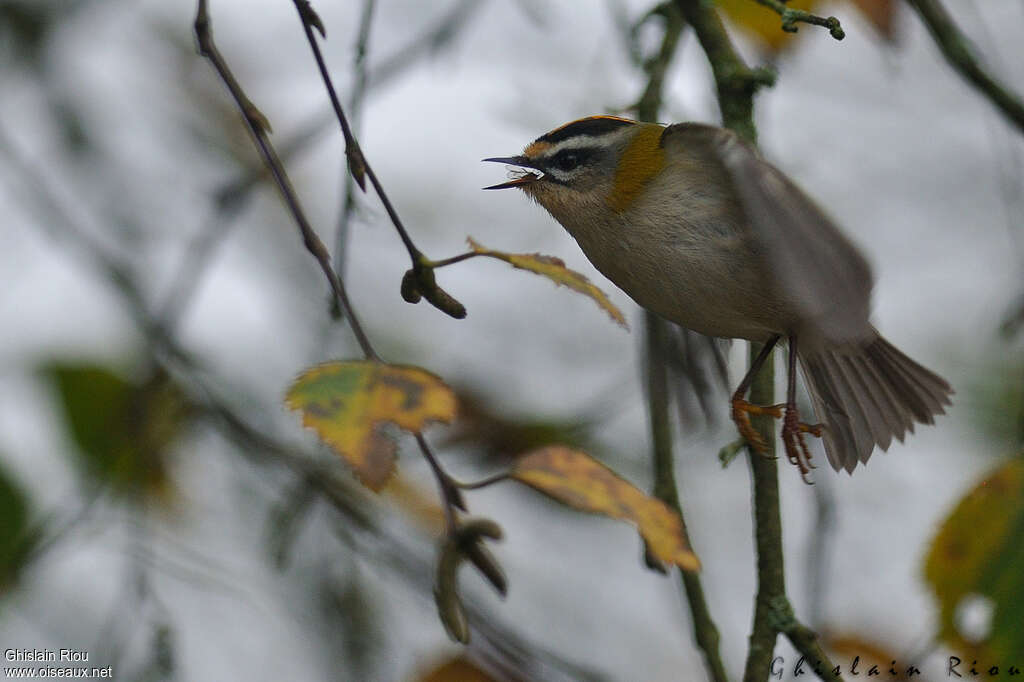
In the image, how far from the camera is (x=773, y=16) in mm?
2115

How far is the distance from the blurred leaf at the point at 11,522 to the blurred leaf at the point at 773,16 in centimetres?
153

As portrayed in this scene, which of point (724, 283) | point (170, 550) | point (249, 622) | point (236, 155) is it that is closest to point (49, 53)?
point (236, 155)

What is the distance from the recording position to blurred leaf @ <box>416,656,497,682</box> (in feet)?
4.84

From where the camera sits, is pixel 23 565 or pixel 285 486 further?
pixel 285 486

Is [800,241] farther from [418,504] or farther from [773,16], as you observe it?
[418,504]

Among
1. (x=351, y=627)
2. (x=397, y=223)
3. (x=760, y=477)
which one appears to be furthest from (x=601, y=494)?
(x=351, y=627)

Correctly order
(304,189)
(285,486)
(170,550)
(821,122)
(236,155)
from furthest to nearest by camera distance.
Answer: (821,122) → (304,189) → (236,155) → (170,550) → (285,486)

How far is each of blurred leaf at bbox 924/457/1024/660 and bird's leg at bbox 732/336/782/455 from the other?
0.32 meters

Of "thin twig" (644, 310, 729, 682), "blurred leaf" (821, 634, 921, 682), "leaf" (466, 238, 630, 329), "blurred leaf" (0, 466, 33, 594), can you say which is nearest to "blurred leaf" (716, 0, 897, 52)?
"thin twig" (644, 310, 729, 682)

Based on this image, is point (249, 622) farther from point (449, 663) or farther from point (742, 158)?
point (742, 158)

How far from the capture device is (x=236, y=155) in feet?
10.7

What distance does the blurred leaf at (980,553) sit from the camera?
4.34 ft

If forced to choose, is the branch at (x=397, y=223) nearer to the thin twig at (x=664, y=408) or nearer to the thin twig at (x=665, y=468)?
the thin twig at (x=664, y=408)

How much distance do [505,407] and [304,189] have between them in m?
1.56
